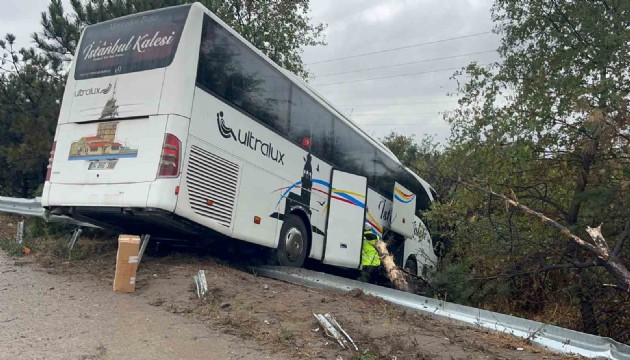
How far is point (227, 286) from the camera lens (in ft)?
24.1

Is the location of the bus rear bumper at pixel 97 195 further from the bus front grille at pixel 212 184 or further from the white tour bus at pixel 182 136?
the bus front grille at pixel 212 184

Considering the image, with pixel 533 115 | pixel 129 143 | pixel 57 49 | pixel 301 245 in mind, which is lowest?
pixel 301 245

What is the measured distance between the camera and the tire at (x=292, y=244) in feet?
30.9

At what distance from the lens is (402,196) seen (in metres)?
14.5

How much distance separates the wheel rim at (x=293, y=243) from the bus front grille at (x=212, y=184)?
1742 mm

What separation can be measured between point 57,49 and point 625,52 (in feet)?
41.5

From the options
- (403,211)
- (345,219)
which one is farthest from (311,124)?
(403,211)

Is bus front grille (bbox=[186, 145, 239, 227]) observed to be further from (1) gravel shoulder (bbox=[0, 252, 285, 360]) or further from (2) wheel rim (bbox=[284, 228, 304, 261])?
(2) wheel rim (bbox=[284, 228, 304, 261])

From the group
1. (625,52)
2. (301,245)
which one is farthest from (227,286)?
(625,52)

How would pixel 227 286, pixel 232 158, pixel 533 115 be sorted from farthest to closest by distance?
pixel 533 115 < pixel 232 158 < pixel 227 286

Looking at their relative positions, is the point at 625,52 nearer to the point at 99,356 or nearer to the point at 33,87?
the point at 99,356

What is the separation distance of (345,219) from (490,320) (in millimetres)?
5108

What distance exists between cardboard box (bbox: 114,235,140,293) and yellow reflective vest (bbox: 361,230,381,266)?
233 inches

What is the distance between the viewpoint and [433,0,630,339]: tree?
8.51 m
